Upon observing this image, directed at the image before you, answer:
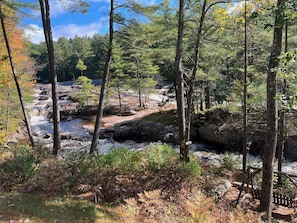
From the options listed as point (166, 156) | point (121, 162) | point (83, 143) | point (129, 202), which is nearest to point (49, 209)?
point (129, 202)

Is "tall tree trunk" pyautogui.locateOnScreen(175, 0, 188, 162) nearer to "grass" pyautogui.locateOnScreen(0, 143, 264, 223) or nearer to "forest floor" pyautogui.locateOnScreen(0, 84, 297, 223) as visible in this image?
"grass" pyautogui.locateOnScreen(0, 143, 264, 223)

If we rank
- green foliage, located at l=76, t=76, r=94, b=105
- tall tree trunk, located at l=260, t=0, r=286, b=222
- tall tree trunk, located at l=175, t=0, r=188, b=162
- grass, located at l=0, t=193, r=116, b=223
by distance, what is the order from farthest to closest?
green foliage, located at l=76, t=76, r=94, b=105 < tall tree trunk, located at l=175, t=0, r=188, b=162 < tall tree trunk, located at l=260, t=0, r=286, b=222 < grass, located at l=0, t=193, r=116, b=223

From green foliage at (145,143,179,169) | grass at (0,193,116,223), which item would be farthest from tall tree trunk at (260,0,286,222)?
grass at (0,193,116,223)

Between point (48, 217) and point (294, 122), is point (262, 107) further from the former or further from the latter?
point (48, 217)

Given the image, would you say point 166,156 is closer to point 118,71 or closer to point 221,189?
point 221,189

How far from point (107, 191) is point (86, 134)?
598 inches

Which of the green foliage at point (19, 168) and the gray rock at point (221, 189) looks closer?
the green foliage at point (19, 168)

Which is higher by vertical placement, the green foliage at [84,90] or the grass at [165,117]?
the green foliage at [84,90]

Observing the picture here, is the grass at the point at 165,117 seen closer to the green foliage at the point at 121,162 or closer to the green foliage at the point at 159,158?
the green foliage at the point at 159,158

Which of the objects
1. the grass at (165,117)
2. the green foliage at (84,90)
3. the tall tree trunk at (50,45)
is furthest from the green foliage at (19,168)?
the green foliage at (84,90)

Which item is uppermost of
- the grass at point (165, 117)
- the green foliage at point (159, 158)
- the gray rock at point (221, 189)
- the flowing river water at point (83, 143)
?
the green foliage at point (159, 158)

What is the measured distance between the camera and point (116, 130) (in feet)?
64.1

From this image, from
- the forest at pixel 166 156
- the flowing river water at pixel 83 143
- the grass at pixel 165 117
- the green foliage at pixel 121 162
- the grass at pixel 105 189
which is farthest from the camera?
the grass at pixel 165 117

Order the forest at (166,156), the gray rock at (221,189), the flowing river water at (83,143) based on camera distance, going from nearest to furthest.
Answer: the forest at (166,156) → the gray rock at (221,189) → the flowing river water at (83,143)
